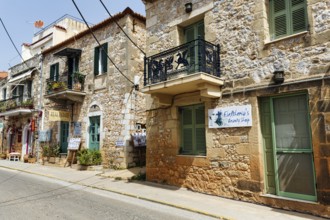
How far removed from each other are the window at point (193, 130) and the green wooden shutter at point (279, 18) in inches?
107

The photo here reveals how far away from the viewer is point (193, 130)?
7730 mm

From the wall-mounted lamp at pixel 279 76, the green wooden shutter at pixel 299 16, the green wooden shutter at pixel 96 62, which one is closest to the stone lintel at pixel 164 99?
the wall-mounted lamp at pixel 279 76

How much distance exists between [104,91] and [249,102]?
7935 mm

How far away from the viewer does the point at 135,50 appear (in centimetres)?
1198

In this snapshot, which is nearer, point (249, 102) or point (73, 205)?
point (73, 205)

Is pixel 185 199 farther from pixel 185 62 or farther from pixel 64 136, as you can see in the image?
pixel 64 136

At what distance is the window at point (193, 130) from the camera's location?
295 inches

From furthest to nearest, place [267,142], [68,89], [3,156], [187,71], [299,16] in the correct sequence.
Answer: [3,156] → [68,89] → [187,71] → [267,142] → [299,16]

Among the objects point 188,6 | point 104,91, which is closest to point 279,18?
point 188,6

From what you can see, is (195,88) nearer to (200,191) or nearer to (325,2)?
(200,191)

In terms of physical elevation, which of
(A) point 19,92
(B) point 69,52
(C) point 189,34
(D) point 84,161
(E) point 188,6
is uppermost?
(B) point 69,52

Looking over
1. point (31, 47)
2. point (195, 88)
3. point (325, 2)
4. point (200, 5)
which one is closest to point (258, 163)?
point (195, 88)

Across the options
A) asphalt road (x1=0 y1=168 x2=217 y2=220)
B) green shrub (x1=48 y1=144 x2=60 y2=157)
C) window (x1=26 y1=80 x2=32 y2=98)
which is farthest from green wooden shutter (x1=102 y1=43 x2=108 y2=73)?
window (x1=26 y1=80 x2=32 y2=98)

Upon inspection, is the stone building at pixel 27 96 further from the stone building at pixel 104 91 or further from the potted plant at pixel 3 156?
the stone building at pixel 104 91
